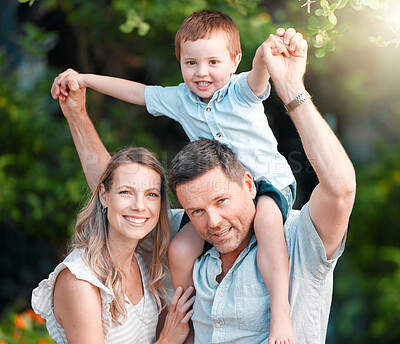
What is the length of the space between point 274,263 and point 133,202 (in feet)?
2.06

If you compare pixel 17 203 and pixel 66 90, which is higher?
pixel 66 90

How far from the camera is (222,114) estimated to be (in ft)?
7.77

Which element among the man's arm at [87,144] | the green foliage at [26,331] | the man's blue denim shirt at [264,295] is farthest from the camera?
the green foliage at [26,331]

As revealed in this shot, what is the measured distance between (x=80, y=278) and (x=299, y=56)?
1168mm

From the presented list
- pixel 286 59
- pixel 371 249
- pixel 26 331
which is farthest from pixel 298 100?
pixel 371 249

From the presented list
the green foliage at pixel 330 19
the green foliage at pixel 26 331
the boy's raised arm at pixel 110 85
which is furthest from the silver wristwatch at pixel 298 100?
the green foliage at pixel 26 331

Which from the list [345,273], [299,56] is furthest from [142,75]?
[299,56]

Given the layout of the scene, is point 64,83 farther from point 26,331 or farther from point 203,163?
point 26,331

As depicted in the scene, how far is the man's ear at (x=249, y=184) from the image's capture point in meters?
2.28

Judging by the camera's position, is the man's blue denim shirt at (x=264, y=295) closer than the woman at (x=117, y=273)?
Yes

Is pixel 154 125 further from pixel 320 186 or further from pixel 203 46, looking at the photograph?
pixel 320 186

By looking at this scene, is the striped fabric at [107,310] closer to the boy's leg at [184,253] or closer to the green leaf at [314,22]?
the boy's leg at [184,253]

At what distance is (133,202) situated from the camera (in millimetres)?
2367

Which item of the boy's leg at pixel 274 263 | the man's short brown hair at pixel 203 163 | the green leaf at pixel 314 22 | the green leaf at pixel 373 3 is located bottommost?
the boy's leg at pixel 274 263
